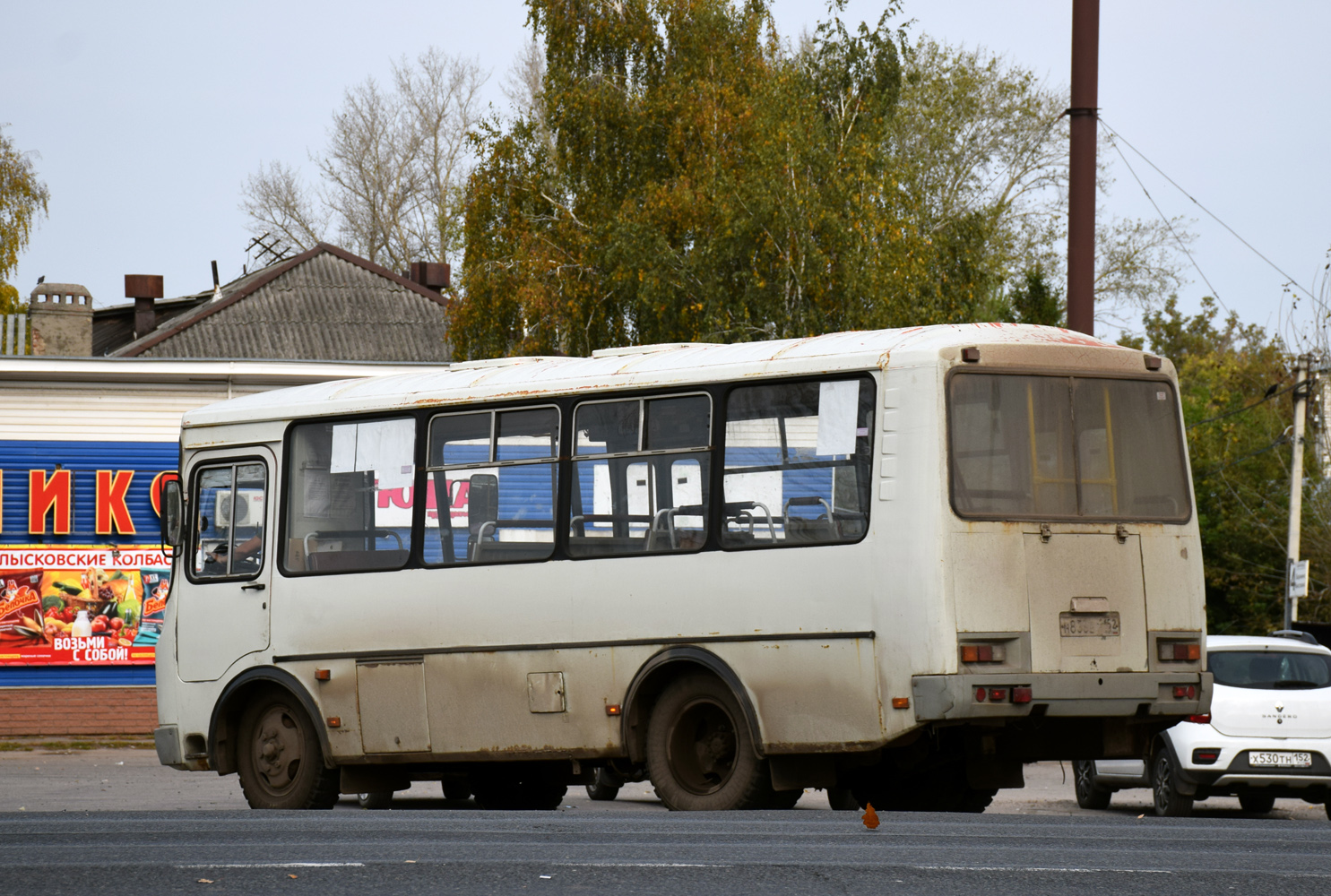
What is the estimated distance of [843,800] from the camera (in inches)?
517

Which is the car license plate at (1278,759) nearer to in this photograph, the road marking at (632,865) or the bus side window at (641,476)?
the bus side window at (641,476)

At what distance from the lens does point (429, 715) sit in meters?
12.4

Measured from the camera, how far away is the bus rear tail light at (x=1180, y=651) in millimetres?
10852

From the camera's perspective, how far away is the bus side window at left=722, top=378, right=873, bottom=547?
423 inches

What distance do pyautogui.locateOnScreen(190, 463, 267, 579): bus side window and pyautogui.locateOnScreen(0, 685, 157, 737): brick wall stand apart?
11713mm

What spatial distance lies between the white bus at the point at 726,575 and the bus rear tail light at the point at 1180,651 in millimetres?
19

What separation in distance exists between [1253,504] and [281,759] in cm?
3757

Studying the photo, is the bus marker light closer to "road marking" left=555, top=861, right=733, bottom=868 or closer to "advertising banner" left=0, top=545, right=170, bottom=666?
"road marking" left=555, top=861, right=733, bottom=868

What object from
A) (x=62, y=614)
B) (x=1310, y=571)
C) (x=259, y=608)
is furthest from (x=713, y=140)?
(x=259, y=608)

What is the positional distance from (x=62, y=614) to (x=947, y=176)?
109 ft

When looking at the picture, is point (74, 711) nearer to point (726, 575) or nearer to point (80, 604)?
point (80, 604)

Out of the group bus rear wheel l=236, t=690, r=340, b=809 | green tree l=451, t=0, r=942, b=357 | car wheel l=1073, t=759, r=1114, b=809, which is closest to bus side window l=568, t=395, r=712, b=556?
bus rear wheel l=236, t=690, r=340, b=809

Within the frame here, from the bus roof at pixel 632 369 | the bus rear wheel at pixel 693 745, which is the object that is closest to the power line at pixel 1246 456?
the bus roof at pixel 632 369

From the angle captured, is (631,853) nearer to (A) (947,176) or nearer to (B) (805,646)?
(B) (805,646)
